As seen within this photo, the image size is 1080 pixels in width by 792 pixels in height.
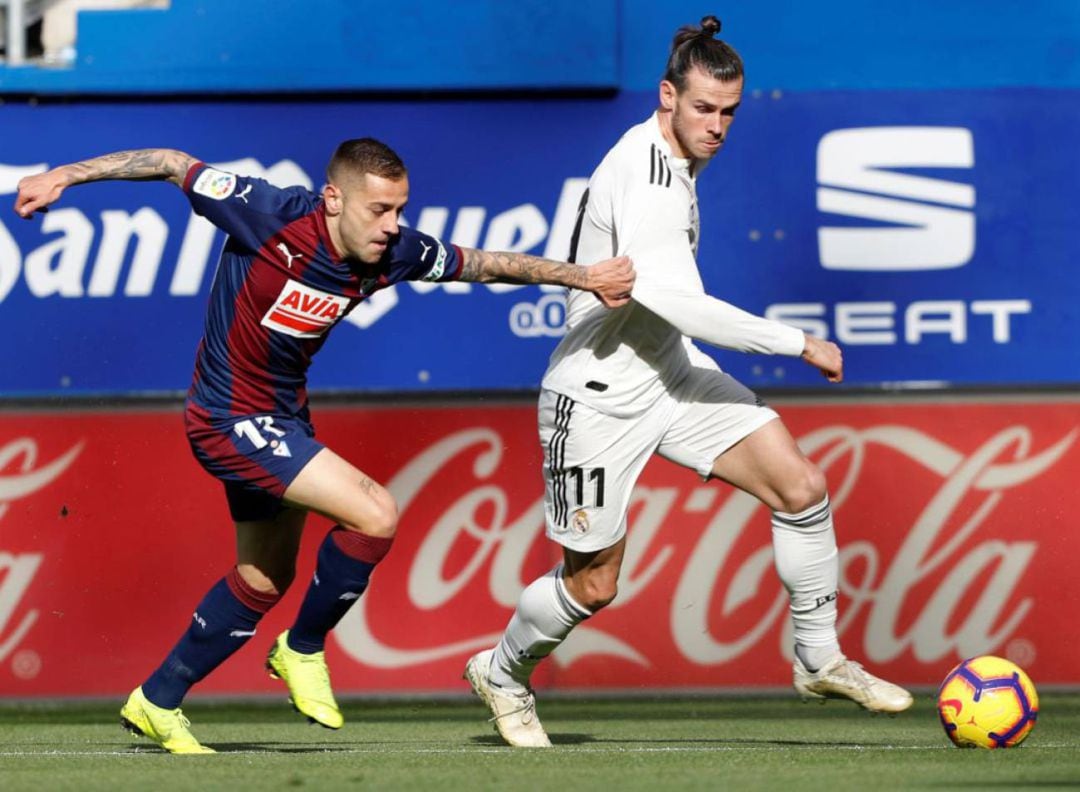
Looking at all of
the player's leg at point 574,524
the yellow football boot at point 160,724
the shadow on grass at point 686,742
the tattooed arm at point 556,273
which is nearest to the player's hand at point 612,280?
the tattooed arm at point 556,273

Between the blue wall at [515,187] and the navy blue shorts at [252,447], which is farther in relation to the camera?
the blue wall at [515,187]

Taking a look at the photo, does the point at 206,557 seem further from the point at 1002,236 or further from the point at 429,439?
the point at 1002,236

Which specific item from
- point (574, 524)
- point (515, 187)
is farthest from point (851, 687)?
point (515, 187)

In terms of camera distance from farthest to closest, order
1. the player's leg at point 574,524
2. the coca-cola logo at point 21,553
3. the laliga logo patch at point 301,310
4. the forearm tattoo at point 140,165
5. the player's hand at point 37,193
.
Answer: the coca-cola logo at point 21,553, the player's leg at point 574,524, the laliga logo patch at point 301,310, the forearm tattoo at point 140,165, the player's hand at point 37,193

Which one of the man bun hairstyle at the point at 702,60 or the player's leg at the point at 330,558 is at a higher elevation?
the man bun hairstyle at the point at 702,60

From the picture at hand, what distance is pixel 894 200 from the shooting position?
348 inches

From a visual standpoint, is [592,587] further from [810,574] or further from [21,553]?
[21,553]

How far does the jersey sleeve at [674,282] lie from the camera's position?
5.83 metres

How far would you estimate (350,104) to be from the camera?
29.1ft

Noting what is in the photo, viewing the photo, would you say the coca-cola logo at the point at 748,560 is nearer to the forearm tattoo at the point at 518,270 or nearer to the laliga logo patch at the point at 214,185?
the forearm tattoo at the point at 518,270

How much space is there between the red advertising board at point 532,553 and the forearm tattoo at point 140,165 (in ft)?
8.30

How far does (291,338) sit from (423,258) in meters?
0.46

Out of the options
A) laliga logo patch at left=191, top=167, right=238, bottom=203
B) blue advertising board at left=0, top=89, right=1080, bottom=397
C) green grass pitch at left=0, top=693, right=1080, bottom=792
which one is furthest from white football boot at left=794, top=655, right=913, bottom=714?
blue advertising board at left=0, top=89, right=1080, bottom=397

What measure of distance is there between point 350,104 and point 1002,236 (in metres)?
2.97
